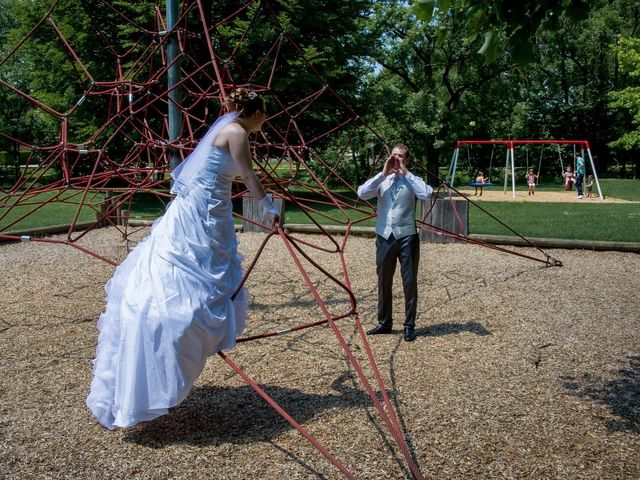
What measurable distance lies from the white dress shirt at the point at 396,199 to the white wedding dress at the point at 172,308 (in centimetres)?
175

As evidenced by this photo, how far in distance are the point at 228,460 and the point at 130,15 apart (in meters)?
14.6

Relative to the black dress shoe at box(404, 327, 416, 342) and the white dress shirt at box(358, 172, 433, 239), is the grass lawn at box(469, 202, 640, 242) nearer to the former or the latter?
the white dress shirt at box(358, 172, 433, 239)

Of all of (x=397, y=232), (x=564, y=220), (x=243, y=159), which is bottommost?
(x=564, y=220)

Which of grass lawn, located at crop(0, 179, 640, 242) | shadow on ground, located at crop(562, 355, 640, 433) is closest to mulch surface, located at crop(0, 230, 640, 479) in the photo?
shadow on ground, located at crop(562, 355, 640, 433)

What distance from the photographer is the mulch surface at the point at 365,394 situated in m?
2.98

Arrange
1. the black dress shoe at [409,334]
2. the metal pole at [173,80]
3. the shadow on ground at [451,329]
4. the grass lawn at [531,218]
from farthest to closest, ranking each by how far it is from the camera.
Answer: the grass lawn at [531,218] → the metal pole at [173,80] → the shadow on ground at [451,329] → the black dress shoe at [409,334]

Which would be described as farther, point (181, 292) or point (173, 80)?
point (173, 80)

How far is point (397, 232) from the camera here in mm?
4855

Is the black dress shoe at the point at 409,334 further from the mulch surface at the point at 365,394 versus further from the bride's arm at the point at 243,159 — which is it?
the bride's arm at the point at 243,159

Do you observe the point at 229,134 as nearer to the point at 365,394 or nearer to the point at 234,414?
the point at 234,414

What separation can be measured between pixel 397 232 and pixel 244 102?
1.99 meters

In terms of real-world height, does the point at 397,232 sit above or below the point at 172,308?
above

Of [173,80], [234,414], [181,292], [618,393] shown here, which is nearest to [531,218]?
[173,80]

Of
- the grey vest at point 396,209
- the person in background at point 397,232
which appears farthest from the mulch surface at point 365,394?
the grey vest at point 396,209
